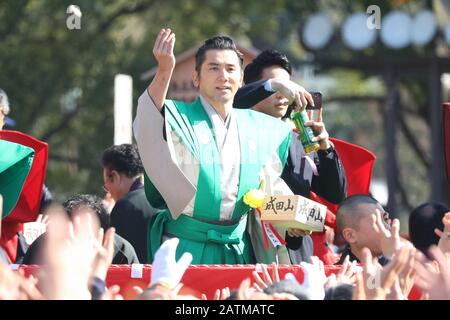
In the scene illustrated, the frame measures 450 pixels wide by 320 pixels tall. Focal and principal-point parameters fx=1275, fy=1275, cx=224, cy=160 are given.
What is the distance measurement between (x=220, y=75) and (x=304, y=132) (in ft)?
1.50

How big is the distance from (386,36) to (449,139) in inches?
328

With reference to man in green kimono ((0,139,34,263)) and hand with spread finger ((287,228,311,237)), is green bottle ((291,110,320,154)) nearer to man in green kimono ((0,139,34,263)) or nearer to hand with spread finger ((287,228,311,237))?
hand with spread finger ((287,228,311,237))

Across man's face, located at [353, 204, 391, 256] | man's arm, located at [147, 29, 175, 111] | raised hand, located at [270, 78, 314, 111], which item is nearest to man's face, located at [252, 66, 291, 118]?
raised hand, located at [270, 78, 314, 111]

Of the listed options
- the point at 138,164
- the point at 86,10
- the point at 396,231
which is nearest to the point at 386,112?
the point at 86,10

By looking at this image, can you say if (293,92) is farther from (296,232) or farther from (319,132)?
(296,232)

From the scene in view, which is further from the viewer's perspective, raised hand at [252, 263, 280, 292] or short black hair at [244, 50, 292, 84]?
short black hair at [244, 50, 292, 84]

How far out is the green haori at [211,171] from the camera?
5.50m

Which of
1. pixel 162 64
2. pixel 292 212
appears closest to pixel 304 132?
pixel 292 212

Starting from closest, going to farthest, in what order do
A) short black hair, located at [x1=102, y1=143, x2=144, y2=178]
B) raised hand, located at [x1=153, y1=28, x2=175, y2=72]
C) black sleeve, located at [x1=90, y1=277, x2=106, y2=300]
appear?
black sleeve, located at [x1=90, y1=277, x2=106, y2=300], raised hand, located at [x1=153, y1=28, x2=175, y2=72], short black hair, located at [x1=102, y1=143, x2=144, y2=178]

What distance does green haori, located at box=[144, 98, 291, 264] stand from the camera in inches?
217

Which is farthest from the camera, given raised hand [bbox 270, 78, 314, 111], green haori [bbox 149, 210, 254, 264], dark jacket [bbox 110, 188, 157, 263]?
dark jacket [bbox 110, 188, 157, 263]

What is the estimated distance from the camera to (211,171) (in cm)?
551

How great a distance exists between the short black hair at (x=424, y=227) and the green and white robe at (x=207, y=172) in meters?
1.15

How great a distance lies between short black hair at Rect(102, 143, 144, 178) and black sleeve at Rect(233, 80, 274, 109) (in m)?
1.04
